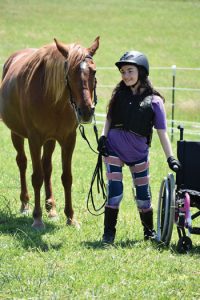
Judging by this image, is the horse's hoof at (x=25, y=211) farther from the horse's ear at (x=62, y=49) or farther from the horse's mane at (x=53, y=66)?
the horse's ear at (x=62, y=49)

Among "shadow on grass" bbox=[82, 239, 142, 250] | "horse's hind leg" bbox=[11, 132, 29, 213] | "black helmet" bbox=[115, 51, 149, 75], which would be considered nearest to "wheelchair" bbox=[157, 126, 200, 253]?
"shadow on grass" bbox=[82, 239, 142, 250]

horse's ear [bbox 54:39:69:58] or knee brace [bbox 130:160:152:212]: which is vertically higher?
horse's ear [bbox 54:39:69:58]

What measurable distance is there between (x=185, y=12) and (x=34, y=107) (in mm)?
38506

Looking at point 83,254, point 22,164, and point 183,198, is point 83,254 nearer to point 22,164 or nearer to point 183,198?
point 183,198

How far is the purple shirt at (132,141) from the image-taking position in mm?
5031

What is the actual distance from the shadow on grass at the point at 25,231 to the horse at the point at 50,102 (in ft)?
0.51

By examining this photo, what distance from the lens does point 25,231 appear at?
5.64m

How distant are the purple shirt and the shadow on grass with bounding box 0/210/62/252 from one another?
3.24ft

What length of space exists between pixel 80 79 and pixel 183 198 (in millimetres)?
1365

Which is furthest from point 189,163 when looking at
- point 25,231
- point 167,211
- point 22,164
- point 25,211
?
point 22,164

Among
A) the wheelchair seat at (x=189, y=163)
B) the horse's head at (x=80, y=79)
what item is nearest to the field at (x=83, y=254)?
the wheelchair seat at (x=189, y=163)

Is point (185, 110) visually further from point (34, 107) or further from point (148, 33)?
point (148, 33)

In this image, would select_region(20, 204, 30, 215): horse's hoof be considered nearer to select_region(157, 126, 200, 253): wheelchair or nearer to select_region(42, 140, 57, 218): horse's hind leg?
select_region(42, 140, 57, 218): horse's hind leg

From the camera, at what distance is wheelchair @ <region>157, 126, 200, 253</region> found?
4.72 m
